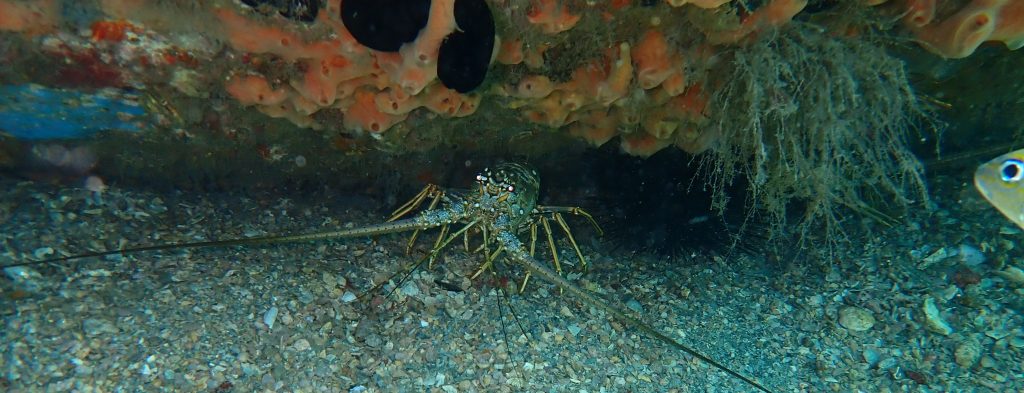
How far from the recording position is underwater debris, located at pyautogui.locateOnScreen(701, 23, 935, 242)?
2.57m

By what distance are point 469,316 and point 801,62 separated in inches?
95.8

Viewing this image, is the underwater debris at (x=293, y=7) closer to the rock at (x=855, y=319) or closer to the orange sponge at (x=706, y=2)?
the orange sponge at (x=706, y=2)

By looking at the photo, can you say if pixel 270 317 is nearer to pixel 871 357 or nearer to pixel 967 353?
pixel 871 357

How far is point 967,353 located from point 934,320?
28cm

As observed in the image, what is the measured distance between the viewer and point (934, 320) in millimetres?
3320

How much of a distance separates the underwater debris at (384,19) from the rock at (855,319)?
335cm

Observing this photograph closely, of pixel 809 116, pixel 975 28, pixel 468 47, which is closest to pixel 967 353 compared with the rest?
pixel 809 116

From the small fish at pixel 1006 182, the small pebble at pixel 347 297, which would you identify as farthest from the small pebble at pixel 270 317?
the small fish at pixel 1006 182

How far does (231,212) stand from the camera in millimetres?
3812

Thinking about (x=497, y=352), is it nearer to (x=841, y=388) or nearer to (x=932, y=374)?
(x=841, y=388)

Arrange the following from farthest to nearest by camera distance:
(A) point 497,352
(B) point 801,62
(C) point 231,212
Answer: (C) point 231,212, (A) point 497,352, (B) point 801,62

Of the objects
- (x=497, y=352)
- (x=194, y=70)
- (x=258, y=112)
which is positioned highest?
(x=194, y=70)

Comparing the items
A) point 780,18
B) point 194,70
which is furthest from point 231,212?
point 780,18

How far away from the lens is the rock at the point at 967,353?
305cm
